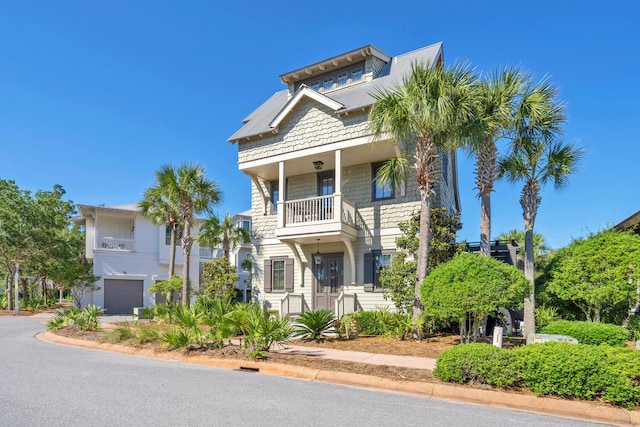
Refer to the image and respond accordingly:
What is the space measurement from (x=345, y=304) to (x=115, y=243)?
794 inches

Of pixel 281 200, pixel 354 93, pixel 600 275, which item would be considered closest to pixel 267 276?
pixel 281 200

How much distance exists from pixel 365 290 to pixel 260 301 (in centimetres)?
495

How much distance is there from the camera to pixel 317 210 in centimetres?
1591

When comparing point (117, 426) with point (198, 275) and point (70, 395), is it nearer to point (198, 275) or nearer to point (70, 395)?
point (70, 395)

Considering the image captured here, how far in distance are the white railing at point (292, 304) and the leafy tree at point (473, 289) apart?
7.25 meters

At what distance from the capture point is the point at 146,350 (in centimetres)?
1073

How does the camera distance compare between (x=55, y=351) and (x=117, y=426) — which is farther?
(x=55, y=351)

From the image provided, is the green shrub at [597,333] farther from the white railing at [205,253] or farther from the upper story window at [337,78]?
the white railing at [205,253]

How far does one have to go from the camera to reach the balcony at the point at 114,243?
28.9 m

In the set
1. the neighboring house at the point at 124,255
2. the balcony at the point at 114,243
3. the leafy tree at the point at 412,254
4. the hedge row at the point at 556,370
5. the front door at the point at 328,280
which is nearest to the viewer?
the hedge row at the point at 556,370

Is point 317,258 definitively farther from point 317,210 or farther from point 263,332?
point 263,332

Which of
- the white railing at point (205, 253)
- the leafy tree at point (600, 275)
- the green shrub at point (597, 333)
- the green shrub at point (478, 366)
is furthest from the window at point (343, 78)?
the white railing at point (205, 253)

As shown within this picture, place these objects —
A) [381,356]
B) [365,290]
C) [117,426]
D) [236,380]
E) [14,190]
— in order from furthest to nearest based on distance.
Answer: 1. [14,190]
2. [365,290]
3. [381,356]
4. [236,380]
5. [117,426]

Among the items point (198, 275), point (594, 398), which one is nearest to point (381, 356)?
point (594, 398)
